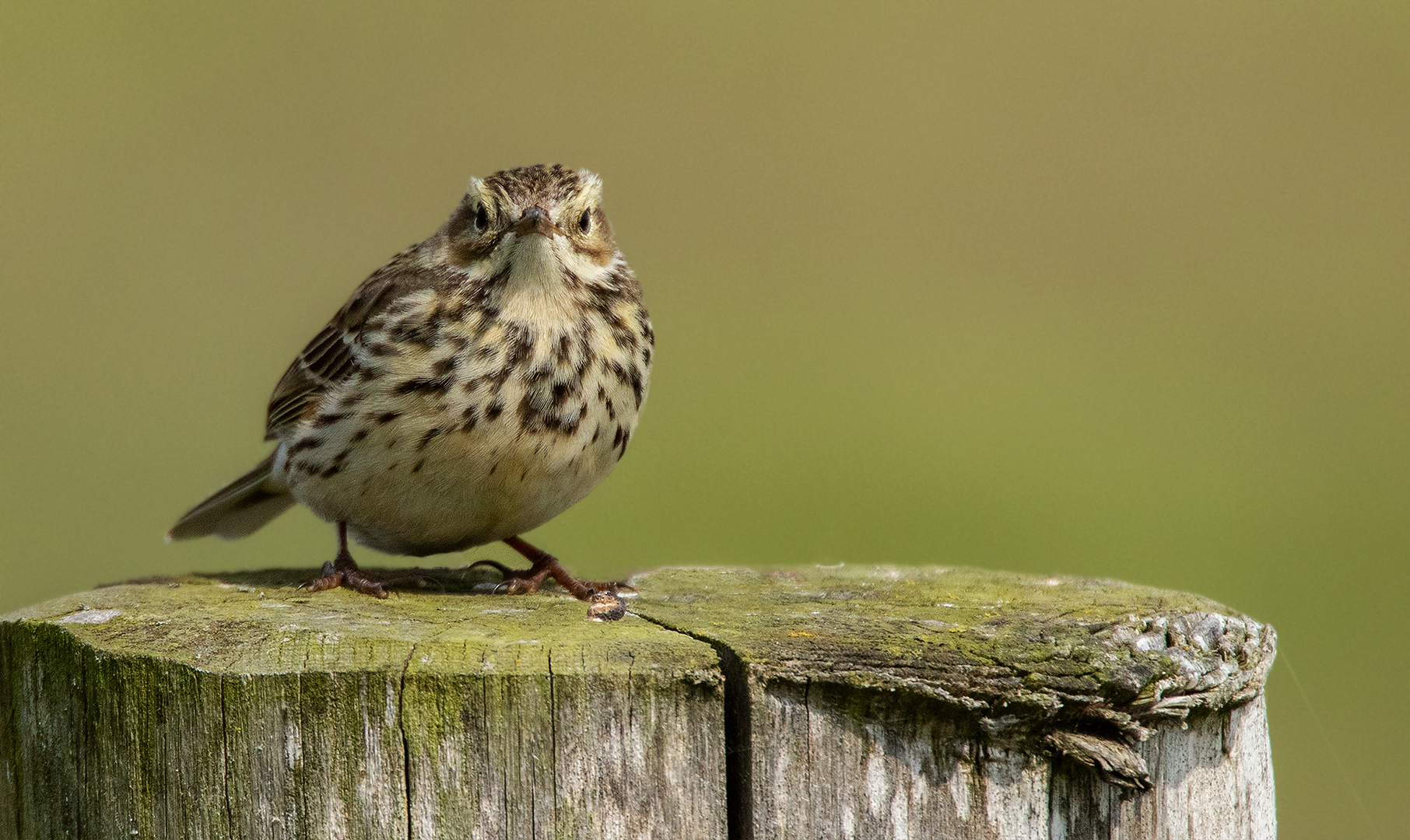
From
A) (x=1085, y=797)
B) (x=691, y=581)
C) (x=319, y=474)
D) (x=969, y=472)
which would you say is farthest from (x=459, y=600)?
(x=969, y=472)

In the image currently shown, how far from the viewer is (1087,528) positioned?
1412 centimetres

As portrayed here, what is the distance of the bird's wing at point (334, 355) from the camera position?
6.13 metres

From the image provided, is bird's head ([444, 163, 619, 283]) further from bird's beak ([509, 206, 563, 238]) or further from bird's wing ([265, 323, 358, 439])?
bird's wing ([265, 323, 358, 439])

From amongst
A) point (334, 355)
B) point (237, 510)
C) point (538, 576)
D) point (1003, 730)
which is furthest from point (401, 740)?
point (237, 510)

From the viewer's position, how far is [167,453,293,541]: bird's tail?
7004mm

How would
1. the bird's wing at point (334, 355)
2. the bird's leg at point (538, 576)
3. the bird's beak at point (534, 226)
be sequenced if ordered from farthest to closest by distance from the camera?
the bird's wing at point (334, 355)
the bird's beak at point (534, 226)
the bird's leg at point (538, 576)

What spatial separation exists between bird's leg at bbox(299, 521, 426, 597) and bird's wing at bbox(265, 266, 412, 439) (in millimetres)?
661

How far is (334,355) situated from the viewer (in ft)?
20.7

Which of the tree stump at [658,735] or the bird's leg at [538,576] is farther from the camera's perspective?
the bird's leg at [538,576]

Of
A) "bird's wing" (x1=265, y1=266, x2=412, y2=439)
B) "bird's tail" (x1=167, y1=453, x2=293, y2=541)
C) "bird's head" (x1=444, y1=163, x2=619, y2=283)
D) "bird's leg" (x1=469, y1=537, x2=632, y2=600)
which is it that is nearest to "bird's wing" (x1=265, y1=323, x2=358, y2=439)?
"bird's wing" (x1=265, y1=266, x2=412, y2=439)

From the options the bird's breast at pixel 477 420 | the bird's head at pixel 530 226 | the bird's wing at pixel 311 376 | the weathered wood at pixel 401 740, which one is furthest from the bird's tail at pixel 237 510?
the weathered wood at pixel 401 740

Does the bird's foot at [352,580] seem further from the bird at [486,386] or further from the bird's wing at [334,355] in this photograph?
the bird's wing at [334,355]

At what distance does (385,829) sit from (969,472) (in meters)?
11.9

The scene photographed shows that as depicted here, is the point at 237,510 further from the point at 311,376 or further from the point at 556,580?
the point at 556,580
